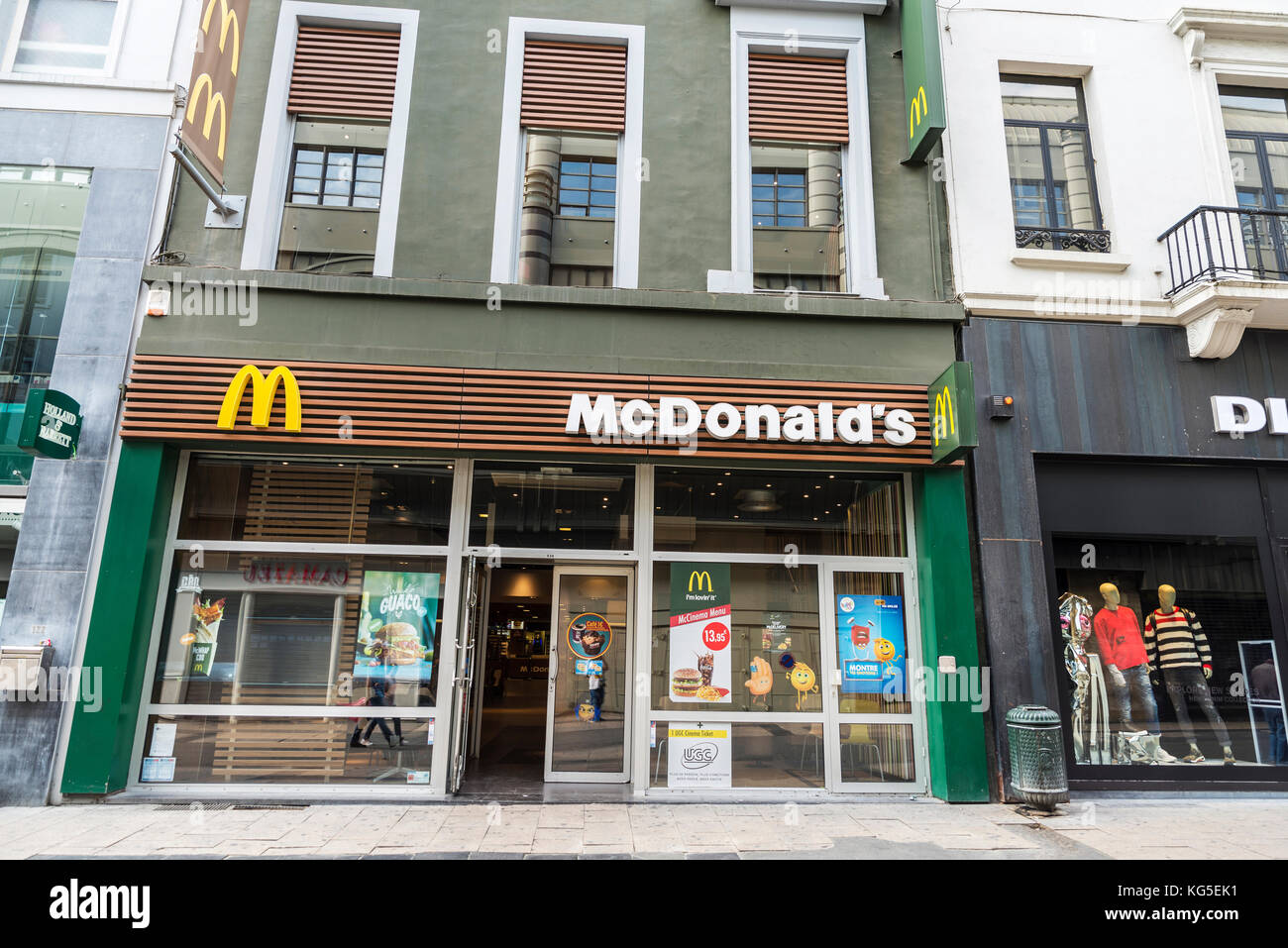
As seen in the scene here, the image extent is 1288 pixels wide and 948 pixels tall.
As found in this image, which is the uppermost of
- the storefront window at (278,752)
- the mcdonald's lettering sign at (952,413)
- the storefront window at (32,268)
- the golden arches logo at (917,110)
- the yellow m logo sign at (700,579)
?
the golden arches logo at (917,110)

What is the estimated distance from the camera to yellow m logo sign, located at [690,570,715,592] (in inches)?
323

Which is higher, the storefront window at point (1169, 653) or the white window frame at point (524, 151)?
the white window frame at point (524, 151)

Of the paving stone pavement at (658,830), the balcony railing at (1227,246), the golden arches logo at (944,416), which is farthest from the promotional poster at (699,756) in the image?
the balcony railing at (1227,246)

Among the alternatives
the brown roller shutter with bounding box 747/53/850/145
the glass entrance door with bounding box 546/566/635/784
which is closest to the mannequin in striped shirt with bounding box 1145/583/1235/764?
the glass entrance door with bounding box 546/566/635/784

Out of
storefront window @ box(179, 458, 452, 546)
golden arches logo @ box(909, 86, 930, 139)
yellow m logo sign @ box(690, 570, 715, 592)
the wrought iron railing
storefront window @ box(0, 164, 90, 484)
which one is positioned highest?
golden arches logo @ box(909, 86, 930, 139)

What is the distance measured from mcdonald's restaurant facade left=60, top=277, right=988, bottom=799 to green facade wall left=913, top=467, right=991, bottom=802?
0.10 feet

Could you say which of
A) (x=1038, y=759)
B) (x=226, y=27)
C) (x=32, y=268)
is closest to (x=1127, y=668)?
(x=1038, y=759)

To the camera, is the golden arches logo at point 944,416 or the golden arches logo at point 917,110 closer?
the golden arches logo at point 944,416

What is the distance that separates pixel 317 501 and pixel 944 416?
6.68 meters

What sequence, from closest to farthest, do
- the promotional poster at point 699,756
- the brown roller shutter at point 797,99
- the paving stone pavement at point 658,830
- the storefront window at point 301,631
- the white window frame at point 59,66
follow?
the paving stone pavement at point 658,830 → the storefront window at point 301,631 → the promotional poster at point 699,756 → the white window frame at point 59,66 → the brown roller shutter at point 797,99

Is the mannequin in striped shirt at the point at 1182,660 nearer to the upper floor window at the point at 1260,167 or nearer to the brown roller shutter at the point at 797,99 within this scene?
the upper floor window at the point at 1260,167

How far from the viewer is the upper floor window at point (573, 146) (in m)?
8.72

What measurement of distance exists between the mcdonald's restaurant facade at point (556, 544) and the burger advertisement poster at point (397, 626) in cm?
2

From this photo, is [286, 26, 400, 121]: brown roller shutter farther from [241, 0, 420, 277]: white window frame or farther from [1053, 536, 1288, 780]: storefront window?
[1053, 536, 1288, 780]: storefront window
